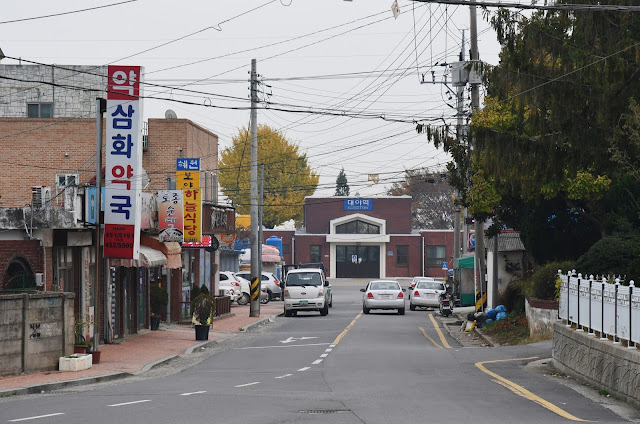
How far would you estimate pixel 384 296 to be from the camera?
45.3 meters

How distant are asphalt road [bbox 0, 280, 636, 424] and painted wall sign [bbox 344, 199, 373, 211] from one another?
2811 inches

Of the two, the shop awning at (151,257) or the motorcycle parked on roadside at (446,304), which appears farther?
the motorcycle parked on roadside at (446,304)

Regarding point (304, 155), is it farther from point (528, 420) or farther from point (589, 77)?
point (528, 420)

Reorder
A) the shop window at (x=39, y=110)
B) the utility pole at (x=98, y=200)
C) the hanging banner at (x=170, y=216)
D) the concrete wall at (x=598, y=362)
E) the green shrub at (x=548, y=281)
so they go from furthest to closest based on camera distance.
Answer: the shop window at (x=39, y=110) < the hanging banner at (x=170, y=216) < the green shrub at (x=548, y=281) < the utility pole at (x=98, y=200) < the concrete wall at (x=598, y=362)

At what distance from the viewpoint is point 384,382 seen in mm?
17625

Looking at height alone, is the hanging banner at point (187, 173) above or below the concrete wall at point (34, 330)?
above

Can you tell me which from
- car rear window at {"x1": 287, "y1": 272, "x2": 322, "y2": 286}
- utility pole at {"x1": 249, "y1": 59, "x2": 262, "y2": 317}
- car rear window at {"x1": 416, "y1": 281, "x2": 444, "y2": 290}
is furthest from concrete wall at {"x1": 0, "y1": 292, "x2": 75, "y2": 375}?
car rear window at {"x1": 416, "y1": 281, "x2": 444, "y2": 290}

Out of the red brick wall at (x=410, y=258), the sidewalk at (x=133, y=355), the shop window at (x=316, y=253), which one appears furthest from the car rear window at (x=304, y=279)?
the shop window at (x=316, y=253)

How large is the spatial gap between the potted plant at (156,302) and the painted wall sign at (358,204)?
219ft

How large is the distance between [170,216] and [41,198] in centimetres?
599

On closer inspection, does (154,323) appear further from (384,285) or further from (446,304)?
(446,304)

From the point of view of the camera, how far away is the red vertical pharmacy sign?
80.1ft

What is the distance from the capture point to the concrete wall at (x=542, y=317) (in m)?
26.2

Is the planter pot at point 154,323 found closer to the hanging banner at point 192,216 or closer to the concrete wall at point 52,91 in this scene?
the hanging banner at point 192,216
